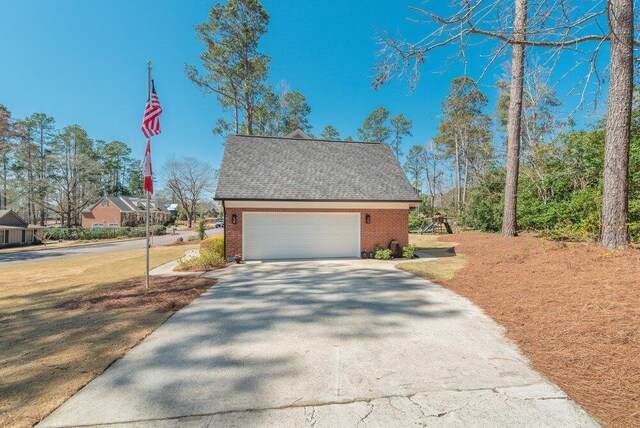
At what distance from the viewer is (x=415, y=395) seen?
2.53 m

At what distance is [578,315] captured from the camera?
3814 mm

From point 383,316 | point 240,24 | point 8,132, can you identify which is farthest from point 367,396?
point 8,132

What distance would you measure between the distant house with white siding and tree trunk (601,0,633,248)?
45.5m

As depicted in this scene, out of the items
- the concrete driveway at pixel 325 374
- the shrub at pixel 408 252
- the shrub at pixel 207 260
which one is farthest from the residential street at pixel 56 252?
the concrete driveway at pixel 325 374

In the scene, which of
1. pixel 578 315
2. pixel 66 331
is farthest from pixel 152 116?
pixel 578 315

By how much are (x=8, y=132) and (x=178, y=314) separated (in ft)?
104

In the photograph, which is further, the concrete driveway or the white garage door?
the white garage door

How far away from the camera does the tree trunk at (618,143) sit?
5750 millimetres

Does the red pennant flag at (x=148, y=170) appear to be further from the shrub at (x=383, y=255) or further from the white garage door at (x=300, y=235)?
the shrub at (x=383, y=255)

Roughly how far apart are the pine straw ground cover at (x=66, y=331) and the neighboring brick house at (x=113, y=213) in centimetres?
4044

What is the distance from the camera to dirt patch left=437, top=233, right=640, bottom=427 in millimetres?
2508

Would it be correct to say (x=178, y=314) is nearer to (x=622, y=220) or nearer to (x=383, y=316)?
(x=383, y=316)

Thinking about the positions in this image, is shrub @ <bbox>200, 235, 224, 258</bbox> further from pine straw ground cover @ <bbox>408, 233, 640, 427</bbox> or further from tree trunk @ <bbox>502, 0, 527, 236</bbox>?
tree trunk @ <bbox>502, 0, 527, 236</bbox>

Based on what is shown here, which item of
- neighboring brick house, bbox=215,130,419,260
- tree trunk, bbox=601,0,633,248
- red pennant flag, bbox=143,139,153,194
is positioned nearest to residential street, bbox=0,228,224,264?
neighboring brick house, bbox=215,130,419,260
